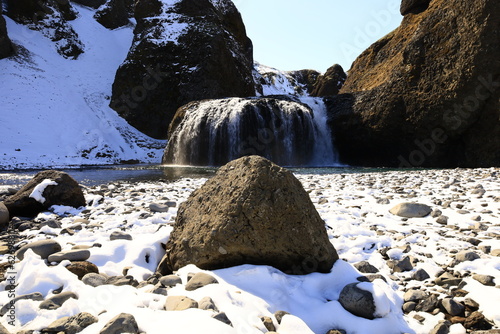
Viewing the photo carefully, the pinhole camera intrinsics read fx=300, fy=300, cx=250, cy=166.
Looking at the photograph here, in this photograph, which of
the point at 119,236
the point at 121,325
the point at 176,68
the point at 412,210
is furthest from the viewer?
the point at 176,68

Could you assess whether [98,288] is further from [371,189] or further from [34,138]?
[34,138]

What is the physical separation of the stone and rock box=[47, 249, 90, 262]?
1325mm

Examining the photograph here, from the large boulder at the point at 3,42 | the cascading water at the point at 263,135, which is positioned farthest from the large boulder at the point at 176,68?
the cascading water at the point at 263,135

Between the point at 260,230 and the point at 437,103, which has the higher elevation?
the point at 437,103

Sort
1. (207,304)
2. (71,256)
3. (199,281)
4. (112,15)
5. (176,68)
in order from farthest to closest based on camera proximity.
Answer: (112,15) < (176,68) < (71,256) < (199,281) < (207,304)

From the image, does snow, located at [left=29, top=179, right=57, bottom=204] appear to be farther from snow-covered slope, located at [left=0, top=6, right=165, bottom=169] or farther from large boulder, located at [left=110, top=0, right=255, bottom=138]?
large boulder, located at [left=110, top=0, right=255, bottom=138]

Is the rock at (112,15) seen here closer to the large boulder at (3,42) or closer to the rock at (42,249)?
the large boulder at (3,42)

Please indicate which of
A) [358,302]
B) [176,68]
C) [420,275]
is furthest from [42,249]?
[176,68]

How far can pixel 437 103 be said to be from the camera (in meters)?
14.2

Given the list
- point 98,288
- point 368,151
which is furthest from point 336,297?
point 368,151

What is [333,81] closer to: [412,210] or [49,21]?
[49,21]

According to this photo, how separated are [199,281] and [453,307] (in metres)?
1.89

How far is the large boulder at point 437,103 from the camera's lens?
40.6 ft

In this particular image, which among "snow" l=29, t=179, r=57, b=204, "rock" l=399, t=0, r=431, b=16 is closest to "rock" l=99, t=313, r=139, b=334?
"snow" l=29, t=179, r=57, b=204
